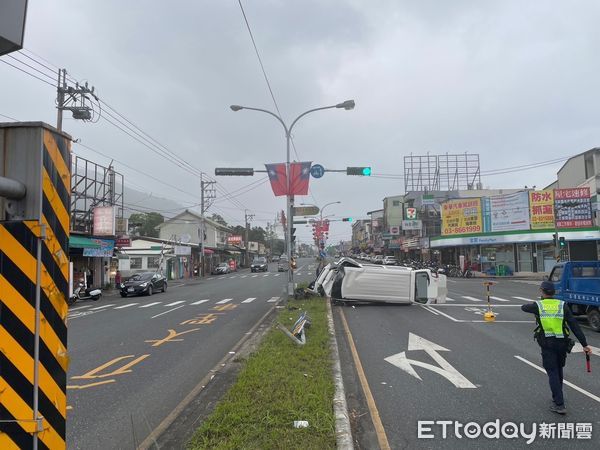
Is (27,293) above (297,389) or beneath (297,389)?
above

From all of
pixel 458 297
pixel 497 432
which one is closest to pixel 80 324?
pixel 497 432

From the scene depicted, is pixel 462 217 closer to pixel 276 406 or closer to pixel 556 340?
pixel 556 340

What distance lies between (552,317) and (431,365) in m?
2.91

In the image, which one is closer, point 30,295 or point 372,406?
point 30,295

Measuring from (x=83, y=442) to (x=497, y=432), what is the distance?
15.1ft

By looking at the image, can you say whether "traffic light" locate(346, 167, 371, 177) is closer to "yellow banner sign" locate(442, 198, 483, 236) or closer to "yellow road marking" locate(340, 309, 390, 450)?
"yellow road marking" locate(340, 309, 390, 450)

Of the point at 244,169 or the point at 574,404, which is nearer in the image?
the point at 574,404

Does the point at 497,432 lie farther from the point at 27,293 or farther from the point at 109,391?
the point at 109,391

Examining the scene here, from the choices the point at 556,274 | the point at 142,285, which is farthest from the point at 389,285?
the point at 142,285

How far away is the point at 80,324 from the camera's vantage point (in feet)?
49.1

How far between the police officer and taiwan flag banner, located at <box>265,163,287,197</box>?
14628 millimetres

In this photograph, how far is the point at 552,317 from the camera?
5688 millimetres

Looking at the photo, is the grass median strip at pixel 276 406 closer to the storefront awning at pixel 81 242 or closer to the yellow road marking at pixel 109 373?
the yellow road marking at pixel 109 373

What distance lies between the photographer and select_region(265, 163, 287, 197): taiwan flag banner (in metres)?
19.6
